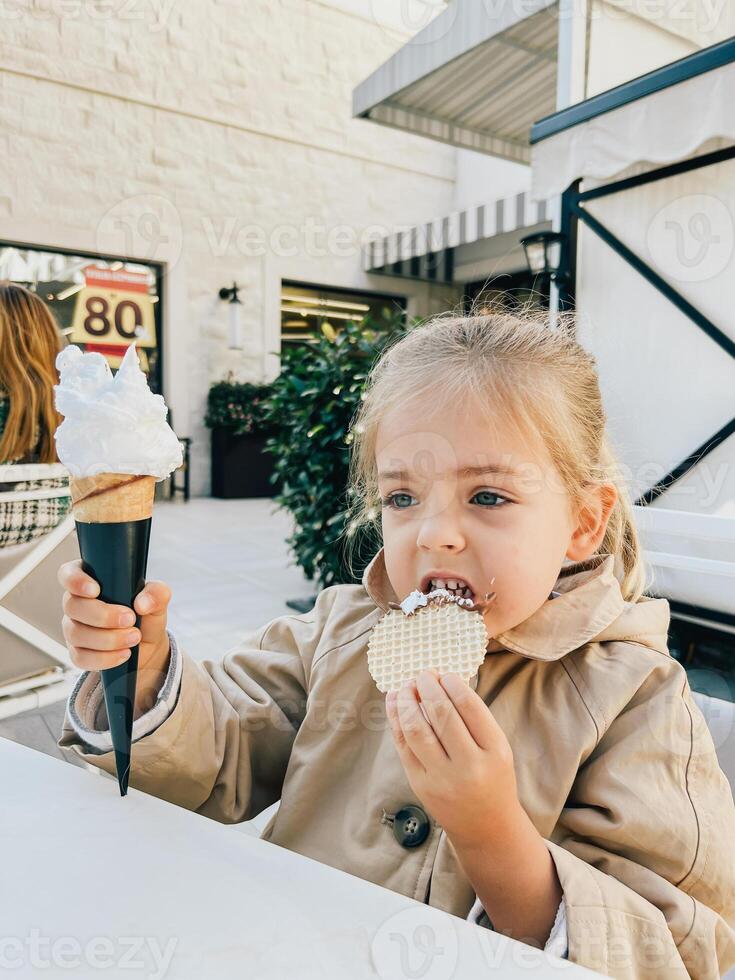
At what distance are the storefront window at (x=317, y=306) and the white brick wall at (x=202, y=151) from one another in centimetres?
22

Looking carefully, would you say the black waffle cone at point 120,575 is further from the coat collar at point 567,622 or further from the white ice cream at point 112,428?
the coat collar at point 567,622

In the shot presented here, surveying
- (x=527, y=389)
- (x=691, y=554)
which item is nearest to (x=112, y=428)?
(x=527, y=389)

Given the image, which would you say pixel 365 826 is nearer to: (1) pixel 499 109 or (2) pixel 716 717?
(2) pixel 716 717

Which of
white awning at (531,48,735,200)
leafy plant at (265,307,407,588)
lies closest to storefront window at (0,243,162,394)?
leafy plant at (265,307,407,588)

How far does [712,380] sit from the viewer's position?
352cm

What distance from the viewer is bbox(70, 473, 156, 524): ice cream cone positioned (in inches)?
21.7

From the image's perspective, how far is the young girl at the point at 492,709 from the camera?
1.97 ft

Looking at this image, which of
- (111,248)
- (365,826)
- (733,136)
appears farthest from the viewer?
(111,248)

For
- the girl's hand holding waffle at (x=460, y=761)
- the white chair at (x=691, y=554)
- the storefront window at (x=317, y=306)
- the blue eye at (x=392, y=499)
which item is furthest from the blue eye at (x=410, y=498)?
the storefront window at (x=317, y=306)

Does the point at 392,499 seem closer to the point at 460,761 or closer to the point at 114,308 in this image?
the point at 460,761

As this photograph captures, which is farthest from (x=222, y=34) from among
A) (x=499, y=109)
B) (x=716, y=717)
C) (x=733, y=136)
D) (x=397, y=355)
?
(x=716, y=717)

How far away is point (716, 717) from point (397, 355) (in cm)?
64

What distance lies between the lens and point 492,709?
0.80m

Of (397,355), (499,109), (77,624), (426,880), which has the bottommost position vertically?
(426,880)
